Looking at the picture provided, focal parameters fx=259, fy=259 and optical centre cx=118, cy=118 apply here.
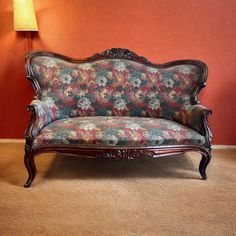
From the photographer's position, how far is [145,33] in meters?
2.58

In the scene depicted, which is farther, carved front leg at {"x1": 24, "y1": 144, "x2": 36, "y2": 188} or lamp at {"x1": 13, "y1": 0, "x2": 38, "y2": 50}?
lamp at {"x1": 13, "y1": 0, "x2": 38, "y2": 50}

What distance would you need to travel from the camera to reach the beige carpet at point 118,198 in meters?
1.45

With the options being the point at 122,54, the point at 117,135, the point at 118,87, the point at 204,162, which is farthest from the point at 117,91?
the point at 204,162

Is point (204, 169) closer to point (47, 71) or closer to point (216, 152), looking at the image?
point (216, 152)

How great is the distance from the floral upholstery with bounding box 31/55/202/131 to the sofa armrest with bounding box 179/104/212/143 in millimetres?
175

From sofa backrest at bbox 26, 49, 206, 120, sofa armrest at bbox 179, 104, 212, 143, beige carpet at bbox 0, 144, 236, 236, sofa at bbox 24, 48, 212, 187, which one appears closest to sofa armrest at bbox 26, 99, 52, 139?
sofa at bbox 24, 48, 212, 187

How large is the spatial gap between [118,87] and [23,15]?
1084 mm

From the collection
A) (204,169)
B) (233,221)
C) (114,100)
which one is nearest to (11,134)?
(114,100)

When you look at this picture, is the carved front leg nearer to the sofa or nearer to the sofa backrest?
the sofa

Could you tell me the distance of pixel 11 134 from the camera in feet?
9.45

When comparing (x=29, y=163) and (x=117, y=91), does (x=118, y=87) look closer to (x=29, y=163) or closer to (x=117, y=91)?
(x=117, y=91)

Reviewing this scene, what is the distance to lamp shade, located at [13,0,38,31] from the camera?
2350 mm

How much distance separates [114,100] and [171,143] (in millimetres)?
736

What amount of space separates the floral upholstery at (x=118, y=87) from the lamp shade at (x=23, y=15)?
0.33 m
